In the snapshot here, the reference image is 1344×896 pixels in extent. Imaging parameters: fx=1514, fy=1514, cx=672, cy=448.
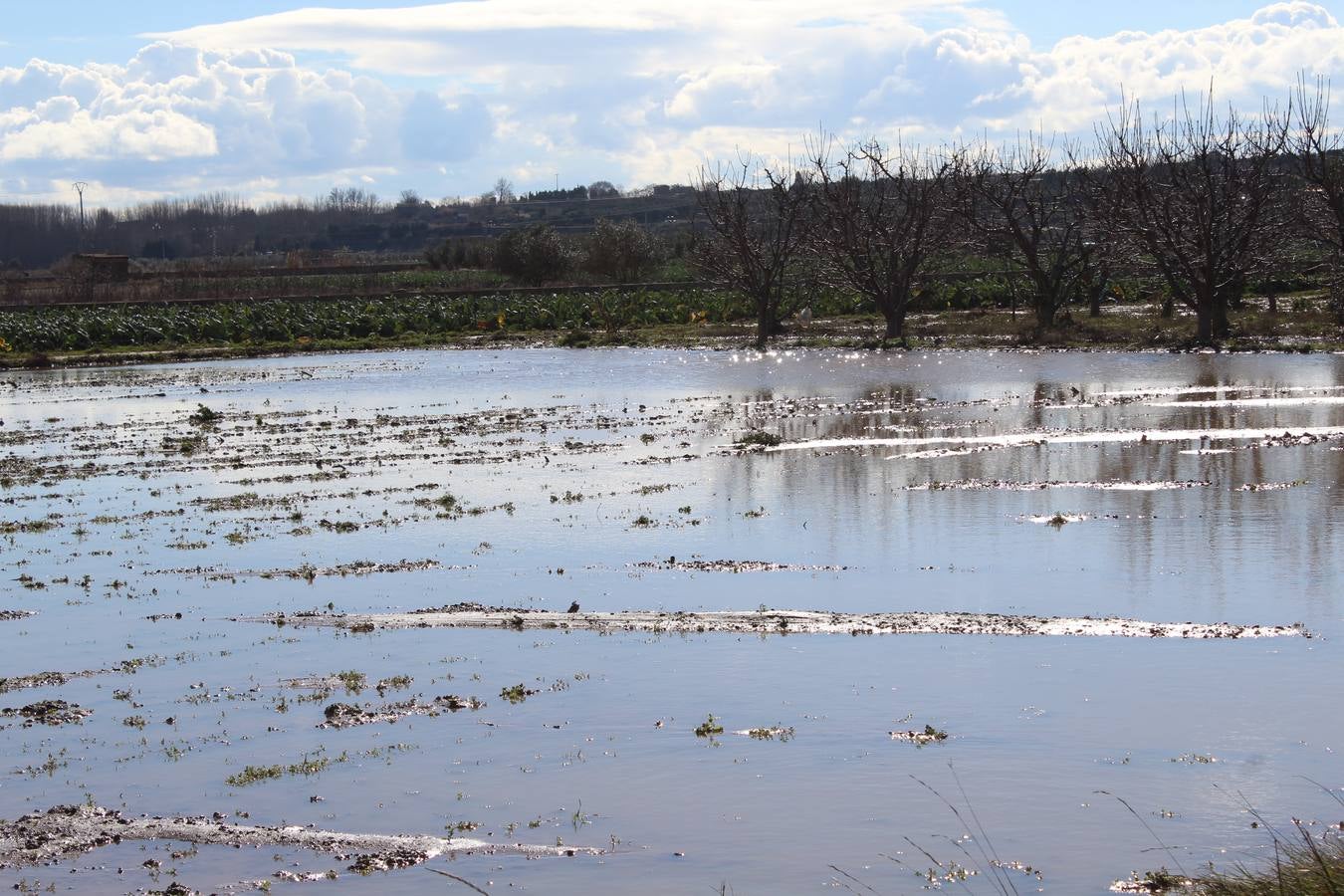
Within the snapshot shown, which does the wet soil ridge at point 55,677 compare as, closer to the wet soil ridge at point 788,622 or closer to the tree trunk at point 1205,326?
the wet soil ridge at point 788,622

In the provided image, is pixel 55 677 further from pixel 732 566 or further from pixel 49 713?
pixel 732 566

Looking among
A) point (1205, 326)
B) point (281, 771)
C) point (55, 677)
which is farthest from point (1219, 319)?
point (281, 771)

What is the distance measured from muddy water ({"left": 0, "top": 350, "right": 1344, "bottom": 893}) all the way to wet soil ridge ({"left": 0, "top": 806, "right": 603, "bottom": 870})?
84 mm

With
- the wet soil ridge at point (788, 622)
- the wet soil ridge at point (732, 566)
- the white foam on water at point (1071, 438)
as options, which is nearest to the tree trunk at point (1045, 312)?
the white foam on water at point (1071, 438)

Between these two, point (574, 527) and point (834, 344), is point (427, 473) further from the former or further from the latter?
point (834, 344)

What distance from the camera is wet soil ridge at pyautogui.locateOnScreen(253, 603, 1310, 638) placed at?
11445 millimetres

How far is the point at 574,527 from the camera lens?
55.3 feet

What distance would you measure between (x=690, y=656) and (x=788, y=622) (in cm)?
112

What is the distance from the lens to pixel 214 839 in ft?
26.2

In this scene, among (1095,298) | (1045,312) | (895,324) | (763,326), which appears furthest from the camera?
(1095,298)

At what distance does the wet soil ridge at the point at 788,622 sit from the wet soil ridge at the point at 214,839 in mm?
4361

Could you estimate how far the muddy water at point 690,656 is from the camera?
7863 mm

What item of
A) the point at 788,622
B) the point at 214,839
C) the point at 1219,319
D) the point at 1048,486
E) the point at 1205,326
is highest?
the point at 1219,319

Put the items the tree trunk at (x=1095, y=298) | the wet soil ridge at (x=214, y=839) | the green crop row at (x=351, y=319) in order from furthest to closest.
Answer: the green crop row at (x=351, y=319) → the tree trunk at (x=1095, y=298) → the wet soil ridge at (x=214, y=839)
